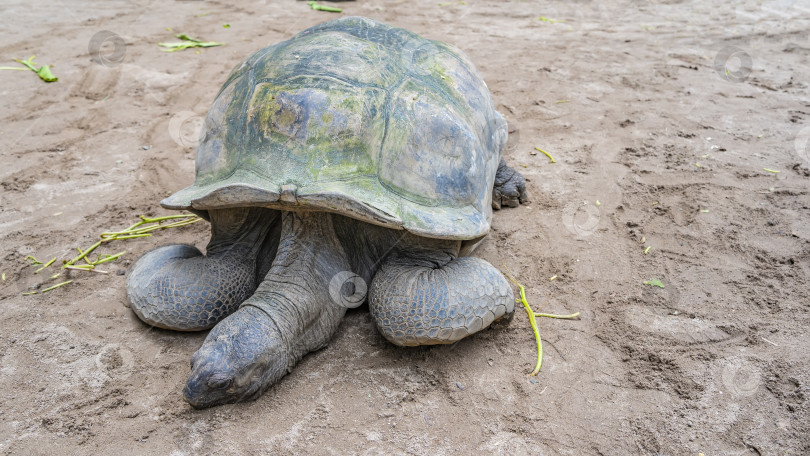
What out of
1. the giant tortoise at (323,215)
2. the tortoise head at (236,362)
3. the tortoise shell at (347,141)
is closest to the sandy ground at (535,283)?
the tortoise head at (236,362)

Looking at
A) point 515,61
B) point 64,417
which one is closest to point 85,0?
point 515,61

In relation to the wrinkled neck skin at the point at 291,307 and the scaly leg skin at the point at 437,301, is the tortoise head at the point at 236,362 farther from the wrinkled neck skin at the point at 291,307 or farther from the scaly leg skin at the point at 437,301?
the scaly leg skin at the point at 437,301

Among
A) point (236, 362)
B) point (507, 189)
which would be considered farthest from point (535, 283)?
point (236, 362)

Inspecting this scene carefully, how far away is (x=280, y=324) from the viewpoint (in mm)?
2281

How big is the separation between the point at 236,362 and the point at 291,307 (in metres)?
0.34

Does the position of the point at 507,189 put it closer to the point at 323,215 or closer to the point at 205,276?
the point at 323,215

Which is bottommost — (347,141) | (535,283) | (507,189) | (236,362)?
(535,283)

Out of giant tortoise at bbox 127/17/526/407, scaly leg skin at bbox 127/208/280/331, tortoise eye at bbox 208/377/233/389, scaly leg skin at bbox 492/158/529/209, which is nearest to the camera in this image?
tortoise eye at bbox 208/377/233/389

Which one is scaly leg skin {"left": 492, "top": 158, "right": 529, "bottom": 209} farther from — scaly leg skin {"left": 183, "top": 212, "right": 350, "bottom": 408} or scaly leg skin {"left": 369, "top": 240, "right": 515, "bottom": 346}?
scaly leg skin {"left": 183, "top": 212, "right": 350, "bottom": 408}

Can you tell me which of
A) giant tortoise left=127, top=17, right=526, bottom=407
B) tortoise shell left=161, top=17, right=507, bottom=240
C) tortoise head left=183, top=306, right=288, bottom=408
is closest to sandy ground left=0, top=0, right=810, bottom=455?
tortoise head left=183, top=306, right=288, bottom=408

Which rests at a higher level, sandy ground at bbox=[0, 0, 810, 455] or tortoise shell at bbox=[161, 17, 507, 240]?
tortoise shell at bbox=[161, 17, 507, 240]

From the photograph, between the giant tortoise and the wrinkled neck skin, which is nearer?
the wrinkled neck skin

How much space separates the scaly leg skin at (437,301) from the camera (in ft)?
7.69

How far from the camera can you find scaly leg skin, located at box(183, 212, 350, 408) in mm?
2094
